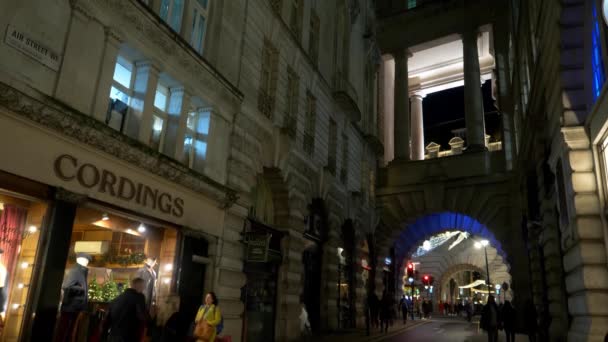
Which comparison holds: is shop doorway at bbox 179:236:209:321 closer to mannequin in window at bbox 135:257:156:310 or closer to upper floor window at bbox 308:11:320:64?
mannequin in window at bbox 135:257:156:310

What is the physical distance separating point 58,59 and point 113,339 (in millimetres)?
4598

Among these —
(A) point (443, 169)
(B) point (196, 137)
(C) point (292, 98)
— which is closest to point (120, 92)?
(B) point (196, 137)

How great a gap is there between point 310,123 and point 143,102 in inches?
361

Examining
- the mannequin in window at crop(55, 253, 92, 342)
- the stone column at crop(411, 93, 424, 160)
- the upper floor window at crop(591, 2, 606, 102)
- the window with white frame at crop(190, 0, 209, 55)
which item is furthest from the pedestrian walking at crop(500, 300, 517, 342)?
the stone column at crop(411, 93, 424, 160)

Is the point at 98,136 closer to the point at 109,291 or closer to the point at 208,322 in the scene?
the point at 109,291

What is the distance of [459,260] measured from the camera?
140ft

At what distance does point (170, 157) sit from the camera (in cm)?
1036

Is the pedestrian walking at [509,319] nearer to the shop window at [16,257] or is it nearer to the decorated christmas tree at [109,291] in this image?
the decorated christmas tree at [109,291]

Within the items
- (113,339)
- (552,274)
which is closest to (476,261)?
(552,274)

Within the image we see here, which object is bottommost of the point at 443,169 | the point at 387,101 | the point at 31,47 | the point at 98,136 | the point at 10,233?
the point at 10,233

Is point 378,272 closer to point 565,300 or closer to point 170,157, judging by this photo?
point 565,300

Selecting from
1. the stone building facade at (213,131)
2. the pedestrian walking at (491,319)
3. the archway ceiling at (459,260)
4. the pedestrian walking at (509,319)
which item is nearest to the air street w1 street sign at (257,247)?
the stone building facade at (213,131)

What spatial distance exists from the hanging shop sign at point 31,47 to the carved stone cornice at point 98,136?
2.45ft

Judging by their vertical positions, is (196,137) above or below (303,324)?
above
